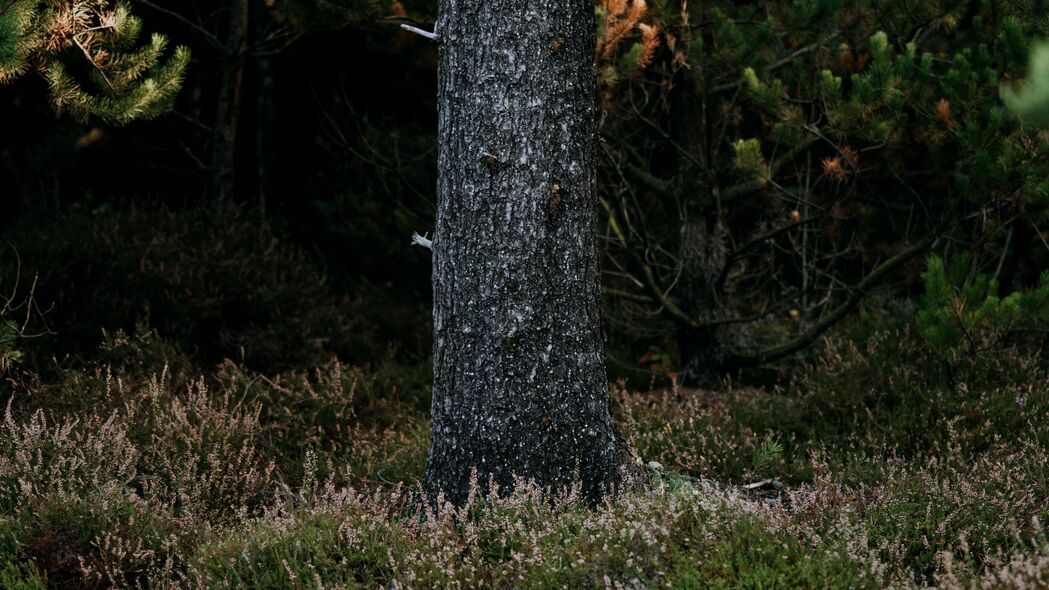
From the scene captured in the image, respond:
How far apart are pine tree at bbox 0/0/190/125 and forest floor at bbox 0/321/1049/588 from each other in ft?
5.68

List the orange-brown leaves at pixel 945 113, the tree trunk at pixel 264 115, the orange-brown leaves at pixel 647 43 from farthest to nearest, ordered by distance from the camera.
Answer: the tree trunk at pixel 264 115 → the orange-brown leaves at pixel 647 43 → the orange-brown leaves at pixel 945 113

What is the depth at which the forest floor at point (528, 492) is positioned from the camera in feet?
12.6

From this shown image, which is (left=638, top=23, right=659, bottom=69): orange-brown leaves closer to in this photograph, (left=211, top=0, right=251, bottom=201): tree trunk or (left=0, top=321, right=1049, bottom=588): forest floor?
(left=0, top=321, right=1049, bottom=588): forest floor

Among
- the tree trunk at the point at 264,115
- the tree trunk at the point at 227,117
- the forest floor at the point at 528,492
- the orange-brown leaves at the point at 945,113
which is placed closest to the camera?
the forest floor at the point at 528,492

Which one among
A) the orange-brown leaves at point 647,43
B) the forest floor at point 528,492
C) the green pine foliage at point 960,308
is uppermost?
the orange-brown leaves at point 647,43

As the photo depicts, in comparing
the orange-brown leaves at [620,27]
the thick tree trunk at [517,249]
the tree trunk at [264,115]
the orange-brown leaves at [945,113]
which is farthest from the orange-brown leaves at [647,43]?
the tree trunk at [264,115]

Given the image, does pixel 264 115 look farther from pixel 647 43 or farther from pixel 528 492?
pixel 528 492

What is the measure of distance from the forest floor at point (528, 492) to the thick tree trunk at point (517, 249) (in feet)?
1.07

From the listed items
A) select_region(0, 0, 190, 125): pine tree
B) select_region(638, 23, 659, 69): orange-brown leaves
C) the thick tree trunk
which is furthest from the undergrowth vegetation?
select_region(638, 23, 659, 69): orange-brown leaves

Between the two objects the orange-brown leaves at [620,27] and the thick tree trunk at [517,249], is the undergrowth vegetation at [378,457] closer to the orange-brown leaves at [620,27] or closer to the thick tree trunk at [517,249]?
the thick tree trunk at [517,249]

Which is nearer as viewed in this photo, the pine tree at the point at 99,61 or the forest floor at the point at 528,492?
the forest floor at the point at 528,492

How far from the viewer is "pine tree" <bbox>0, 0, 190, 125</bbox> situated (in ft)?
18.3

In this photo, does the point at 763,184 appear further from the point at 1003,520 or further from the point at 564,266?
the point at 1003,520

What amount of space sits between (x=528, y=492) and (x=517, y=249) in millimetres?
1126
